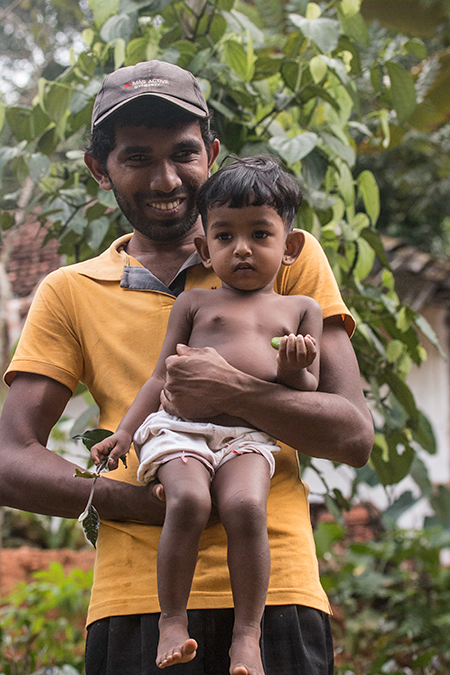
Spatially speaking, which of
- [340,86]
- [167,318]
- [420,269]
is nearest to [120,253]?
[167,318]

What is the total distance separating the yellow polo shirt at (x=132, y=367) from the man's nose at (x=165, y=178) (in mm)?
180

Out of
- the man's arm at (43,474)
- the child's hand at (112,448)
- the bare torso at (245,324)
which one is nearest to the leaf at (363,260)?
the bare torso at (245,324)

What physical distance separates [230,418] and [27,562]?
15.3 ft

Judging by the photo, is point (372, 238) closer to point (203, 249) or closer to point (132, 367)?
point (203, 249)

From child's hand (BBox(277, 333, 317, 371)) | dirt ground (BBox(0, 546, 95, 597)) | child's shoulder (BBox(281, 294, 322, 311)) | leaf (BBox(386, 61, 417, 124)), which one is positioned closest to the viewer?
child's hand (BBox(277, 333, 317, 371))

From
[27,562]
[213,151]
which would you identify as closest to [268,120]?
[213,151]

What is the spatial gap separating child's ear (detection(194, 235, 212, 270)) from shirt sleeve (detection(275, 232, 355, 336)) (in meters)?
0.18

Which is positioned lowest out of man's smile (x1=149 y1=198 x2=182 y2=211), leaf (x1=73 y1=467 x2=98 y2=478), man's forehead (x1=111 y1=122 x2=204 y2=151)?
leaf (x1=73 y1=467 x2=98 y2=478)

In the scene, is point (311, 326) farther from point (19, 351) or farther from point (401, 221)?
point (401, 221)

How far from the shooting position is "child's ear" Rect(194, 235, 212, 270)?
66.0 inches

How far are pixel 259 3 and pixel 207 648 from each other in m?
5.91

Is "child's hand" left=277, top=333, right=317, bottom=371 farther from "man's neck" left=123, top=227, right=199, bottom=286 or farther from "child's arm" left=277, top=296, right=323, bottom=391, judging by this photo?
"man's neck" left=123, top=227, right=199, bottom=286

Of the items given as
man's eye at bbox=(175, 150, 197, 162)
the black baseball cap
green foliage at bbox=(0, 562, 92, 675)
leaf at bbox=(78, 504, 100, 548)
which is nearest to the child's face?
man's eye at bbox=(175, 150, 197, 162)

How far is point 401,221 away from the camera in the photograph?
7211mm
